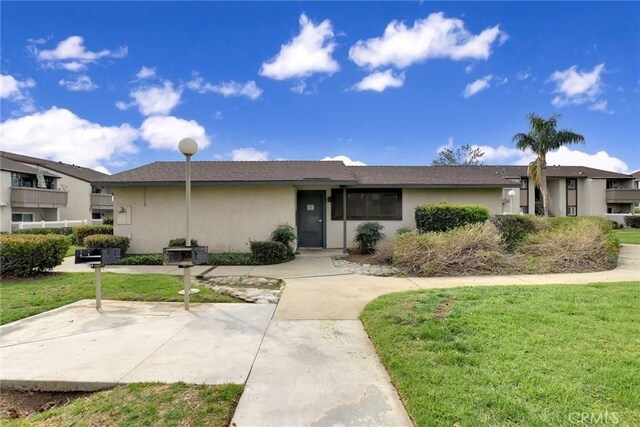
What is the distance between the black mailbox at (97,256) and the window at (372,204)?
27.6ft

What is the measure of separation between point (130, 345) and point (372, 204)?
9.96 m

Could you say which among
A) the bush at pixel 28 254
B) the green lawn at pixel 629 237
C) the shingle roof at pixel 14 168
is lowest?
the green lawn at pixel 629 237

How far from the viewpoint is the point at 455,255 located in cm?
823

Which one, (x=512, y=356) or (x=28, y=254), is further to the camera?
(x=28, y=254)

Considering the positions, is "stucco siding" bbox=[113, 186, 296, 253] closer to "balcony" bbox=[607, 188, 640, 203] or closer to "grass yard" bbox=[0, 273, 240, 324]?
"grass yard" bbox=[0, 273, 240, 324]

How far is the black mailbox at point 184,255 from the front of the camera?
4.96m

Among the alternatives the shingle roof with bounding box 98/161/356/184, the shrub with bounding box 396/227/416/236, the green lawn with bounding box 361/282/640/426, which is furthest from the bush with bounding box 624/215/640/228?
the green lawn with bounding box 361/282/640/426

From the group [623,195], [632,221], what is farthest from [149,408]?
[623,195]

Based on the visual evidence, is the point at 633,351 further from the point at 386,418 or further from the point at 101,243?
the point at 101,243

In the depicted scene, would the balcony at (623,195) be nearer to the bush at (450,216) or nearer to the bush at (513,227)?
the bush at (513,227)

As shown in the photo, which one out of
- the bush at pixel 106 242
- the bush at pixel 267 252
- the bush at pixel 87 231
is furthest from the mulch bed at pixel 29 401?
the bush at pixel 87 231

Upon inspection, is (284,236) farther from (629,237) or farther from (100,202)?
(100,202)

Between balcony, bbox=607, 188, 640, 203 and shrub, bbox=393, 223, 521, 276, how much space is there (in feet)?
111

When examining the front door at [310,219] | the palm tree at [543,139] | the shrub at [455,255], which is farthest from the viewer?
the palm tree at [543,139]
